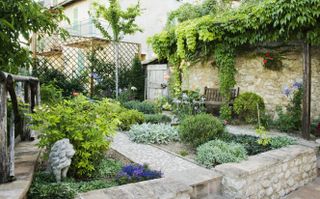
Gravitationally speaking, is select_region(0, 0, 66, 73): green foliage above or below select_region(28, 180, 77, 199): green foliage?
above

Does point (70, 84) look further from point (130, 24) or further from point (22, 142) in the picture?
point (22, 142)

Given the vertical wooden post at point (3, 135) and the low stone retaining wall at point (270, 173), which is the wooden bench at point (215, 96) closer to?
the low stone retaining wall at point (270, 173)

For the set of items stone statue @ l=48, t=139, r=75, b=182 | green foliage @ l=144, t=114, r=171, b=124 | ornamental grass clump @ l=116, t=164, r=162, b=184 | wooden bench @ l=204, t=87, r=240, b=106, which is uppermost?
wooden bench @ l=204, t=87, r=240, b=106

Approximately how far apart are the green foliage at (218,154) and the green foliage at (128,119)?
2172 mm

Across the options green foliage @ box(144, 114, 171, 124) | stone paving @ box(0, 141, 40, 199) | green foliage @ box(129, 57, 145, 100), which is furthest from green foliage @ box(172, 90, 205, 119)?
stone paving @ box(0, 141, 40, 199)

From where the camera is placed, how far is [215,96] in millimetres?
7527

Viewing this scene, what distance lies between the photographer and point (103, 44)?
31.7ft

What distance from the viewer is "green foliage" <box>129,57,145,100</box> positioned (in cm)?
940

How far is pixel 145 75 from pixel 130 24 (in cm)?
215

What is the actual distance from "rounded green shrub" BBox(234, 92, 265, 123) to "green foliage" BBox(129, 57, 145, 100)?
4171 mm

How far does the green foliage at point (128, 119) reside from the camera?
5.32 meters

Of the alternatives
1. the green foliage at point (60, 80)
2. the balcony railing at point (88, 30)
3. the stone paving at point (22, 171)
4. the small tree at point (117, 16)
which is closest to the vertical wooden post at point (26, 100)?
the stone paving at point (22, 171)

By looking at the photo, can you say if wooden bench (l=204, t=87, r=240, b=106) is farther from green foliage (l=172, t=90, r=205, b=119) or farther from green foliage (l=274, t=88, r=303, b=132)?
green foliage (l=274, t=88, r=303, b=132)

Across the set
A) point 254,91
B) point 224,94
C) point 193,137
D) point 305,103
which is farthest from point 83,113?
point 254,91
